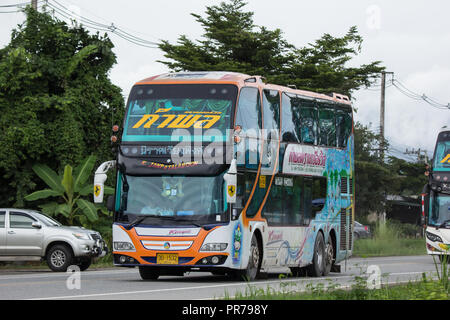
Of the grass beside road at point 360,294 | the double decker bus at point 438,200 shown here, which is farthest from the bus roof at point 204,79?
the double decker bus at point 438,200

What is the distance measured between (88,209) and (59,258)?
4.23 m

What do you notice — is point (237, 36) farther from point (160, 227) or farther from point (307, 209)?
point (160, 227)

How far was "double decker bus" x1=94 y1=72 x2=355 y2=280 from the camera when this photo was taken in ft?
61.7

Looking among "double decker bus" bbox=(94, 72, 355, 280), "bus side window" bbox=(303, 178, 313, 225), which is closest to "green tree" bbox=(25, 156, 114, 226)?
"bus side window" bbox=(303, 178, 313, 225)

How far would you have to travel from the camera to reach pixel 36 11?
1278 inches

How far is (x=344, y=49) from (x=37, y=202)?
54.4ft

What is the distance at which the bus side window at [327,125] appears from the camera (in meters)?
24.1

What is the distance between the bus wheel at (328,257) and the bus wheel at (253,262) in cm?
438

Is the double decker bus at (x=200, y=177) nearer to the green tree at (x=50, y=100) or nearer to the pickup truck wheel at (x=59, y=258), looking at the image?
the pickup truck wheel at (x=59, y=258)

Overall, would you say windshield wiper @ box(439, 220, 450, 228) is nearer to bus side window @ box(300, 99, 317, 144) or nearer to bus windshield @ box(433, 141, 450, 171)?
bus windshield @ box(433, 141, 450, 171)

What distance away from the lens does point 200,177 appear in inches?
750

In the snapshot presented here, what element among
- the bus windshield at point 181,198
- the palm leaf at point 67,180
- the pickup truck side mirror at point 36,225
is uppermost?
the palm leaf at point 67,180

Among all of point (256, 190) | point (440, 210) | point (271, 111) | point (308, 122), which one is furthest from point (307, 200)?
point (440, 210)

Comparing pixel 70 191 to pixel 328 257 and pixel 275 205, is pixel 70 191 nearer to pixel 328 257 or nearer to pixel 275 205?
pixel 328 257
